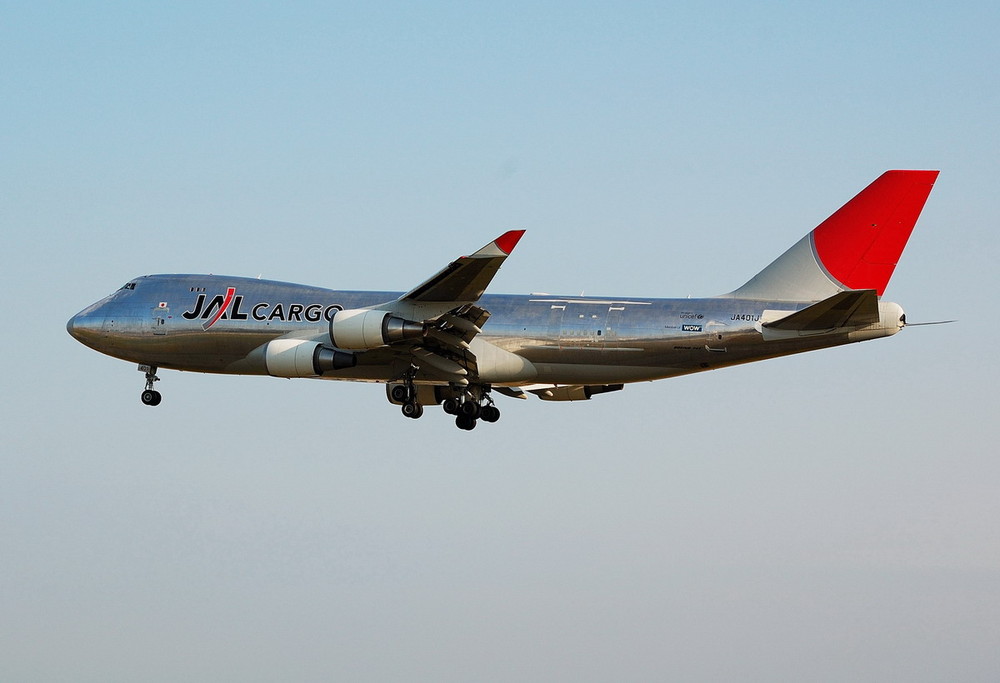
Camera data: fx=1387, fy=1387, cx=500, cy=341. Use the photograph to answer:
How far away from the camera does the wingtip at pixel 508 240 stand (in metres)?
38.8

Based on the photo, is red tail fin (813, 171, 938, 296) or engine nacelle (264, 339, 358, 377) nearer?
red tail fin (813, 171, 938, 296)

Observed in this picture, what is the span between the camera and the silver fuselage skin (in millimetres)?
43406

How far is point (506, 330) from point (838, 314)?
11022mm

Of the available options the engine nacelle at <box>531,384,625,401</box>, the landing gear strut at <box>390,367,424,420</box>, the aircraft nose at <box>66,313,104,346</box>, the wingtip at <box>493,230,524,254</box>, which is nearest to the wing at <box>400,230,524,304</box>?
the wingtip at <box>493,230,524,254</box>

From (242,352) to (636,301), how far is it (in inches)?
541

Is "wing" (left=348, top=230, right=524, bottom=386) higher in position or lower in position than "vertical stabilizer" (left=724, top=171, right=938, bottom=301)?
lower

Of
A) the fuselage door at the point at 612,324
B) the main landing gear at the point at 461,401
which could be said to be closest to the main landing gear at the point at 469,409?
the main landing gear at the point at 461,401

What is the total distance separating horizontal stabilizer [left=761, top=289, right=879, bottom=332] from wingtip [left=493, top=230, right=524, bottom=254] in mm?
8939

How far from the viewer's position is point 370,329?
42250 millimetres

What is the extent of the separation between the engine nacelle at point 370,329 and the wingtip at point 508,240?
4.82 m

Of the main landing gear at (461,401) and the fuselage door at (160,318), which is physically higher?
the fuselage door at (160,318)

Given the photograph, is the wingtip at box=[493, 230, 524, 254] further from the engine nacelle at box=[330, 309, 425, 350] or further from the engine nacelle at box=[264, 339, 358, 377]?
the engine nacelle at box=[264, 339, 358, 377]

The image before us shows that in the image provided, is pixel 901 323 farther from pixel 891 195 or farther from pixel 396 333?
pixel 396 333

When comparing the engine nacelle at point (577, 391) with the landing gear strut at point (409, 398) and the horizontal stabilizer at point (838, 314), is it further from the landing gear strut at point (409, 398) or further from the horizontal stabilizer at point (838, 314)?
the horizontal stabilizer at point (838, 314)
